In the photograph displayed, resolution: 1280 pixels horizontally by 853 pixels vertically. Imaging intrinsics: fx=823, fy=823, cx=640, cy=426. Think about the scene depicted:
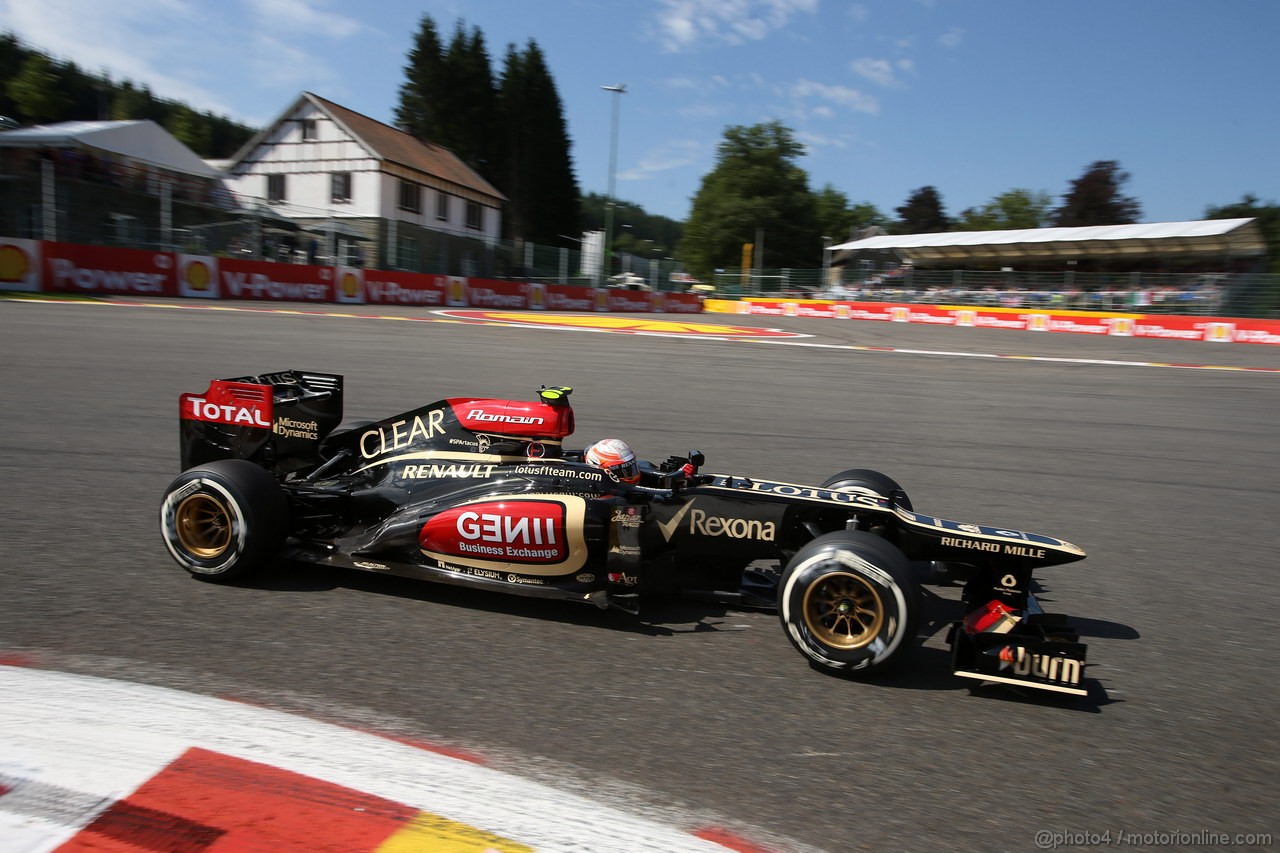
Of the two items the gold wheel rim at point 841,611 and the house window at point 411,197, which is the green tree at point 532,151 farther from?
the gold wheel rim at point 841,611

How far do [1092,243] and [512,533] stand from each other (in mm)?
43074

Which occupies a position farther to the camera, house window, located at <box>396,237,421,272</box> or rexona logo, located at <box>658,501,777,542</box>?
house window, located at <box>396,237,421,272</box>

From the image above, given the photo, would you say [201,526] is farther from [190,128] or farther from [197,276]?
[190,128]

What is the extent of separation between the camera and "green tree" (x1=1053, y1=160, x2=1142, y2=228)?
221ft

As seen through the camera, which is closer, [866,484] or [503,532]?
[503,532]

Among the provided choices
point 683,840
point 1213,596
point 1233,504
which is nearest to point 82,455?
point 683,840

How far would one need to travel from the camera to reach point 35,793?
2188mm

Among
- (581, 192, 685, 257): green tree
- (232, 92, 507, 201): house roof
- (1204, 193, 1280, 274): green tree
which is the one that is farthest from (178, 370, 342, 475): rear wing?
(581, 192, 685, 257): green tree

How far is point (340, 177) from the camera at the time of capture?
131 feet

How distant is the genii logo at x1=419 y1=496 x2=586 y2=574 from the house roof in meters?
39.3

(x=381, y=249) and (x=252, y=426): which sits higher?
(x=381, y=249)

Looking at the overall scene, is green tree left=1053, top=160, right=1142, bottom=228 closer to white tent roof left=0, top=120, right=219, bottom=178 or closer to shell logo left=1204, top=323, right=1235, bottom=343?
shell logo left=1204, top=323, right=1235, bottom=343

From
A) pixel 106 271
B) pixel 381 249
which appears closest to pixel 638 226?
pixel 381 249

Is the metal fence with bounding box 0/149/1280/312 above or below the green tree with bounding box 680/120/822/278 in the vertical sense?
below
